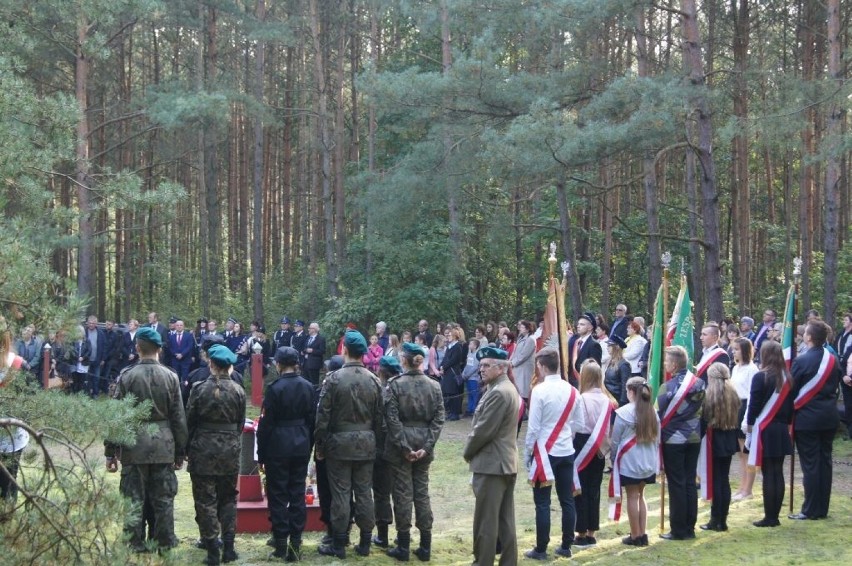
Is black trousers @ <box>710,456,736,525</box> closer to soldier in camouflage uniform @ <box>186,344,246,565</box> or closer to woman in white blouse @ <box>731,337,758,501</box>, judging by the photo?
woman in white blouse @ <box>731,337,758,501</box>

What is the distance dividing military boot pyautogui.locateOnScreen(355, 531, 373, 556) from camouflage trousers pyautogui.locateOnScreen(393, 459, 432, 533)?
0.27 m

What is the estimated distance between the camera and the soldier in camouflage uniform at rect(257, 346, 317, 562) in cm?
845

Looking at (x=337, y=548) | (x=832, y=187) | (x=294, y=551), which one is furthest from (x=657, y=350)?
(x=832, y=187)

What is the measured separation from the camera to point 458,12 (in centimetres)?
2034

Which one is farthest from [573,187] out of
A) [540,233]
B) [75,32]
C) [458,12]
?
[75,32]

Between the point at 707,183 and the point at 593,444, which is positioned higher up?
the point at 707,183

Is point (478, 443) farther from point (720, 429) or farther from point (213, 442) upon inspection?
point (720, 429)

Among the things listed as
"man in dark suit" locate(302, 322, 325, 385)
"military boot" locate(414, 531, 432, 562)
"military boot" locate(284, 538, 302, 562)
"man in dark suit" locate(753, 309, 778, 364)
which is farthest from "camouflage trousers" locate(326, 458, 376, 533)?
"man in dark suit" locate(302, 322, 325, 385)

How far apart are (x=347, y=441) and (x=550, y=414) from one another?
5.69 feet

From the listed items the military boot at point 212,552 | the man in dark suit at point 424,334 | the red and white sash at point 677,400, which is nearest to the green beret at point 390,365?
the military boot at point 212,552

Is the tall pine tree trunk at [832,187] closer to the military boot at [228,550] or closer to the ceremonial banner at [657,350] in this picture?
the ceremonial banner at [657,350]

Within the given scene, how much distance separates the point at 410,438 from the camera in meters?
8.77

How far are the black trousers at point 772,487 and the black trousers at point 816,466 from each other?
0.27m

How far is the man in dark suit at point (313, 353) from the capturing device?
2183cm
